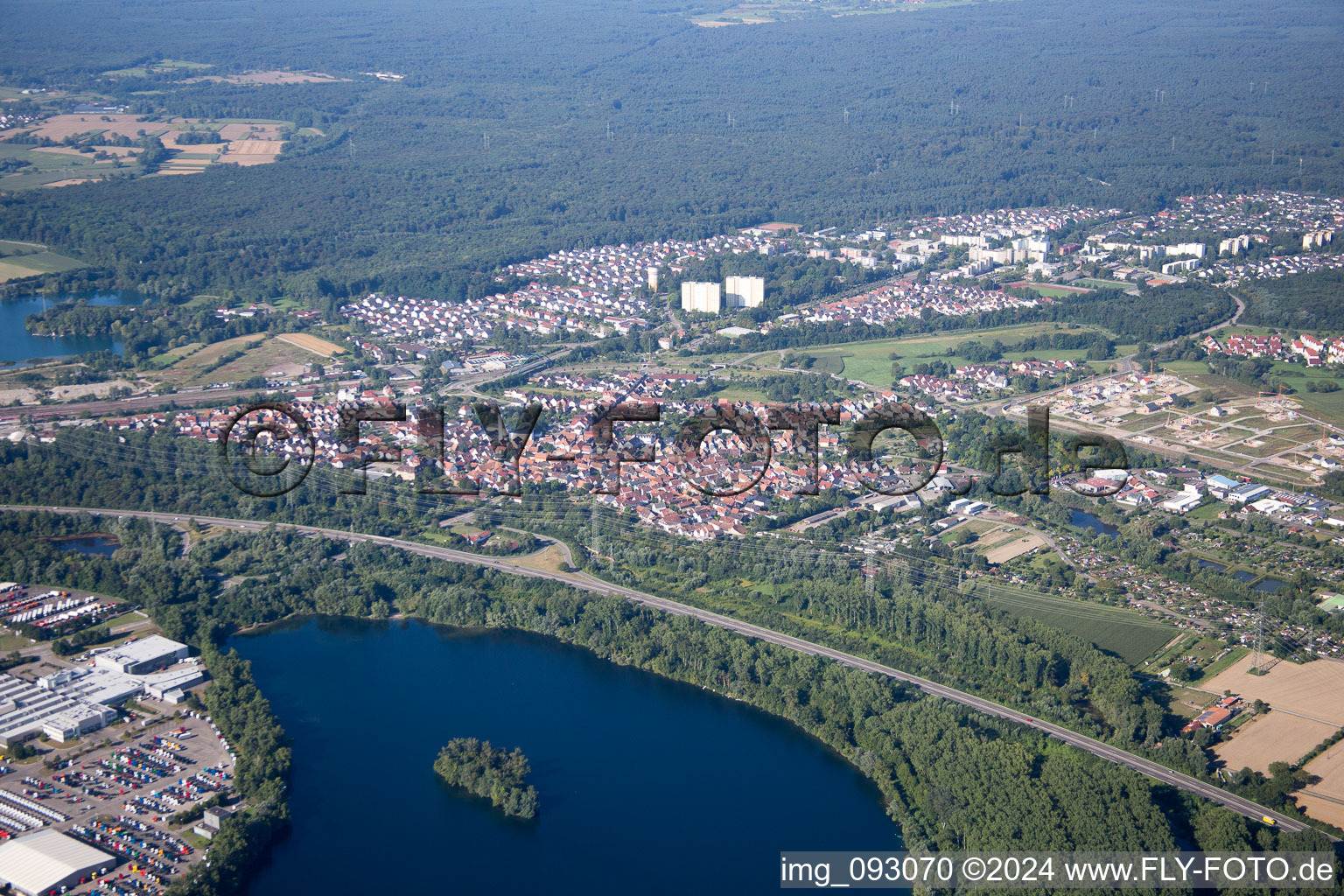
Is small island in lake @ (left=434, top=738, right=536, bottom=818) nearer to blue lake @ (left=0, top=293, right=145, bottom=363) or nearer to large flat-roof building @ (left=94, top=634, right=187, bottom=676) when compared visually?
large flat-roof building @ (left=94, top=634, right=187, bottom=676)

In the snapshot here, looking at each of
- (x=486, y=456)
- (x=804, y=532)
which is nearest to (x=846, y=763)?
(x=804, y=532)

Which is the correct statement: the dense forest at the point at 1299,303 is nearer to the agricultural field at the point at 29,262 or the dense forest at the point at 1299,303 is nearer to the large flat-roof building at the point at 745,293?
the large flat-roof building at the point at 745,293

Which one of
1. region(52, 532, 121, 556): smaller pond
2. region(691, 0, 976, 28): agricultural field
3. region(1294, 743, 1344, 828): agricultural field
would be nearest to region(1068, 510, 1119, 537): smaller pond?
region(1294, 743, 1344, 828): agricultural field

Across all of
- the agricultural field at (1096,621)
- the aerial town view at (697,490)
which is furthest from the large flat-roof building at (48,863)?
the agricultural field at (1096,621)

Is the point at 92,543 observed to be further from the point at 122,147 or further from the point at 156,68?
the point at 156,68

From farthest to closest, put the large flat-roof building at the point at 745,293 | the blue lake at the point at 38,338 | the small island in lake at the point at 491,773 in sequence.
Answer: the large flat-roof building at the point at 745,293, the blue lake at the point at 38,338, the small island in lake at the point at 491,773

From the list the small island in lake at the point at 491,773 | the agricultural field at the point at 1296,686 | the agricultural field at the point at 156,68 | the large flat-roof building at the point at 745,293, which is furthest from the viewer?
the agricultural field at the point at 156,68

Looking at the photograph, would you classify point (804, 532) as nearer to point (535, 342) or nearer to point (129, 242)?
point (535, 342)
